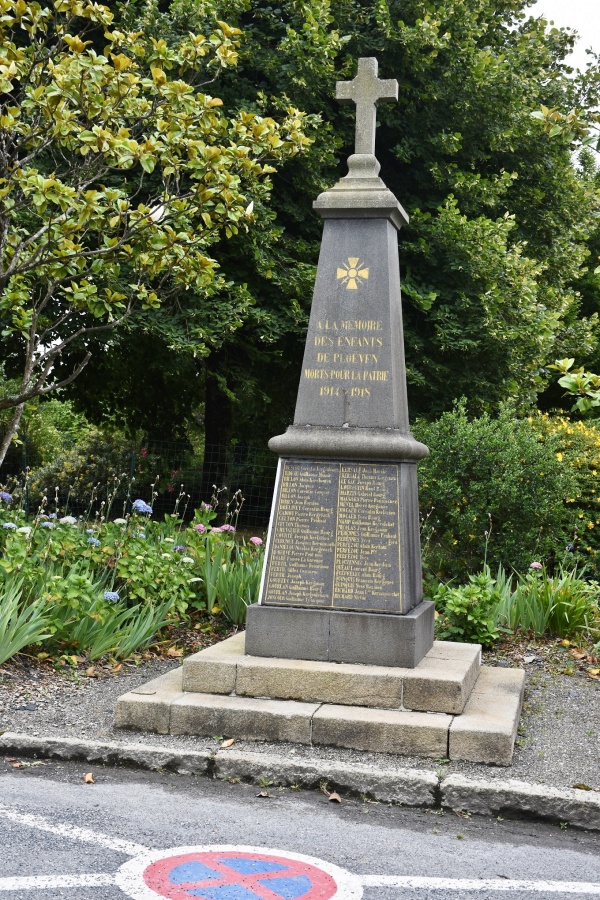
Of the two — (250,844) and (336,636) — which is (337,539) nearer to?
(336,636)

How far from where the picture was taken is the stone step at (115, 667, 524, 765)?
16.5 feet

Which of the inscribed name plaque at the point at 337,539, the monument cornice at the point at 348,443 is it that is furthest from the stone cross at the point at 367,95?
the inscribed name plaque at the point at 337,539

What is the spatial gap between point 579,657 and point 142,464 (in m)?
9.89

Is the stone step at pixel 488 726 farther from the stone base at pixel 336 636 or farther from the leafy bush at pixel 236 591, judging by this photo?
the leafy bush at pixel 236 591

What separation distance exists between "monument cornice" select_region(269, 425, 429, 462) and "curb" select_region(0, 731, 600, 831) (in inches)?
78.5

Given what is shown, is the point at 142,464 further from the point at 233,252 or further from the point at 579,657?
the point at 579,657

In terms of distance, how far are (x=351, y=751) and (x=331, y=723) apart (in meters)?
0.18

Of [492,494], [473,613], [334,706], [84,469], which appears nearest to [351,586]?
[334,706]

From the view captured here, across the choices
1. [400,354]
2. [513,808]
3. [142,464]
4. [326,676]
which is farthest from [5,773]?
[142,464]

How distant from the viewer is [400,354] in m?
6.59

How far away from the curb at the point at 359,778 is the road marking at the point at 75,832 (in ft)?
2.86

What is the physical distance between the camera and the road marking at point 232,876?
3410mm

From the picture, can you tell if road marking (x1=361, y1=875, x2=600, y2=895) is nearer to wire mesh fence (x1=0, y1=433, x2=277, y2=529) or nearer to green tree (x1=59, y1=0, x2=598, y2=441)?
green tree (x1=59, y1=0, x2=598, y2=441)

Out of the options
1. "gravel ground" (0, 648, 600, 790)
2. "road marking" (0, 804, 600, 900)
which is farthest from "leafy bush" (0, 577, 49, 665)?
"road marking" (0, 804, 600, 900)
